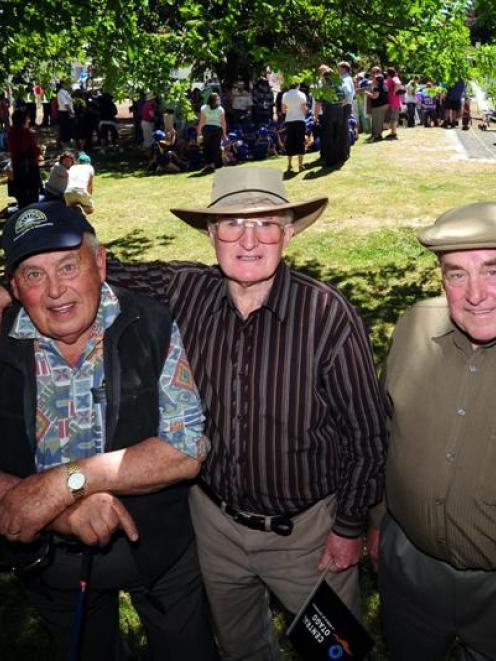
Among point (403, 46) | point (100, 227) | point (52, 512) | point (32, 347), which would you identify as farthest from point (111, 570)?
point (100, 227)

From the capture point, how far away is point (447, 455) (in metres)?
2.18

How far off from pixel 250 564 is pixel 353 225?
843 cm

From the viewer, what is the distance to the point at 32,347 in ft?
7.23

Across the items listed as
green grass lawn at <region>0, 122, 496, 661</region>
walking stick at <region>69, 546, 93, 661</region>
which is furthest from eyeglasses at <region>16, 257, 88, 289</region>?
green grass lawn at <region>0, 122, 496, 661</region>

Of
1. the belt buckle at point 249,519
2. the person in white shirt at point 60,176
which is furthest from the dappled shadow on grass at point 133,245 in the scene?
the belt buckle at point 249,519

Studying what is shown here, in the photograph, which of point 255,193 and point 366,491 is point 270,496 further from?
point 255,193

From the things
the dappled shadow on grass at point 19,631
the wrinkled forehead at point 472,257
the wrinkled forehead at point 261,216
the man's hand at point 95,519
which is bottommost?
the dappled shadow on grass at point 19,631

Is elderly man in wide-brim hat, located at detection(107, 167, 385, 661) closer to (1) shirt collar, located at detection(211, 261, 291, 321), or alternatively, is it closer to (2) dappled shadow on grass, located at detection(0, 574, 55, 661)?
(1) shirt collar, located at detection(211, 261, 291, 321)

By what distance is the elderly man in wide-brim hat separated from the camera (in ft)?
7.74

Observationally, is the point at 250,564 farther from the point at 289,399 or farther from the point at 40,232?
the point at 40,232

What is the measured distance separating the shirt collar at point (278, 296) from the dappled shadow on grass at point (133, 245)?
7.21 metres

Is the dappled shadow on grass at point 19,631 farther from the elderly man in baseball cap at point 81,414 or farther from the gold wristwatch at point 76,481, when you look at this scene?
the gold wristwatch at point 76,481

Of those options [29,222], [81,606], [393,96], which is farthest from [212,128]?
[81,606]

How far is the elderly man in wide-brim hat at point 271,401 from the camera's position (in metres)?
2.36
